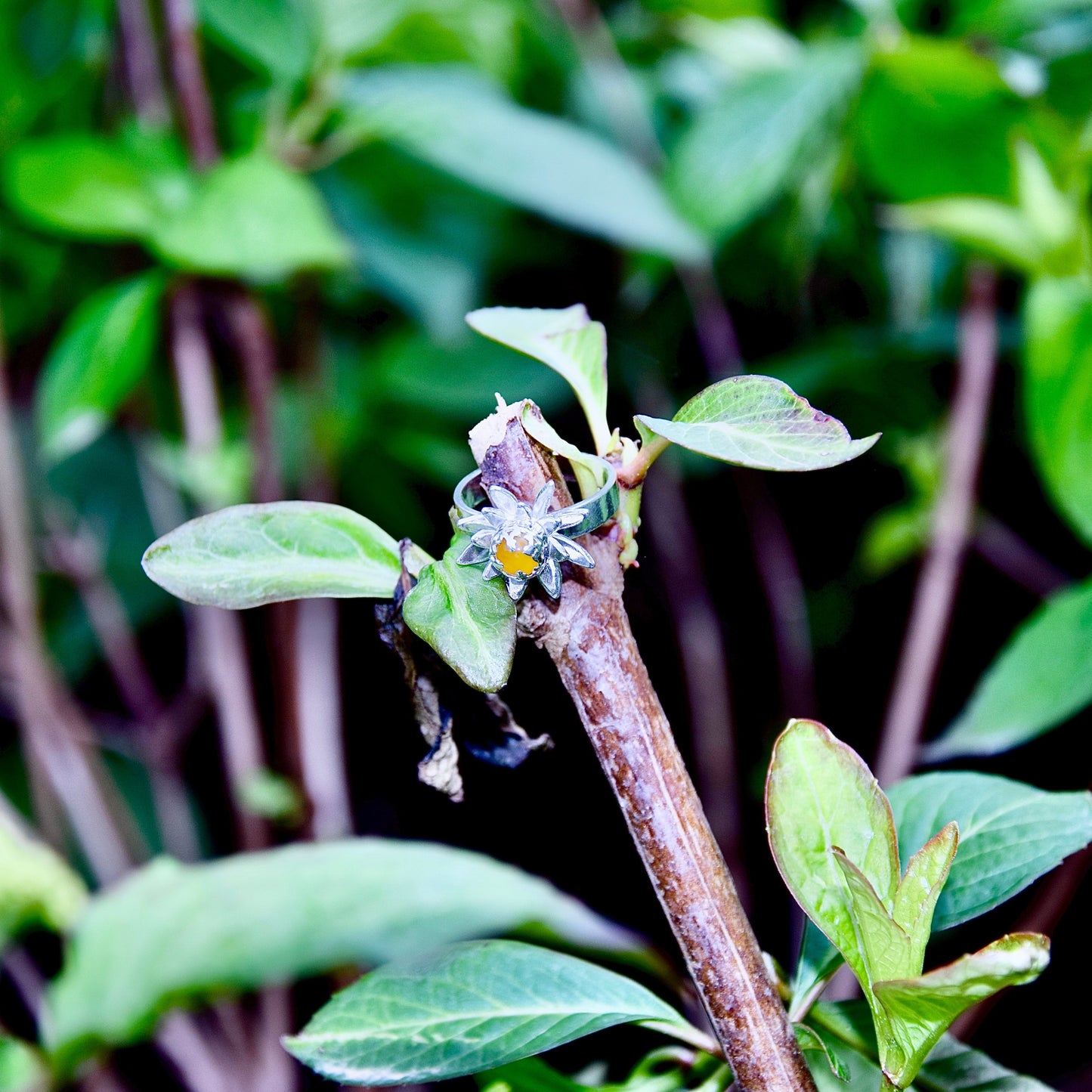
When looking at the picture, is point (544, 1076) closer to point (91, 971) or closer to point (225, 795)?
point (91, 971)

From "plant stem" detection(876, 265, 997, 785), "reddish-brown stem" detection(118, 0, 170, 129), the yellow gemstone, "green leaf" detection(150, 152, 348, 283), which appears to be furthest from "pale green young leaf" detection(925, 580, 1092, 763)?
"reddish-brown stem" detection(118, 0, 170, 129)

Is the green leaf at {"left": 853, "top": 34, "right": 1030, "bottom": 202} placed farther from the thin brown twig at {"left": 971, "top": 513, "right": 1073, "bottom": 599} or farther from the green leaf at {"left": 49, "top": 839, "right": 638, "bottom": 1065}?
the green leaf at {"left": 49, "top": 839, "right": 638, "bottom": 1065}

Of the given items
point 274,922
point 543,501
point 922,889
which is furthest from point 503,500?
point 274,922

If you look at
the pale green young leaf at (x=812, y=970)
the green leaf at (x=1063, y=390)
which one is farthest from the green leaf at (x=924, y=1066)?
the green leaf at (x=1063, y=390)

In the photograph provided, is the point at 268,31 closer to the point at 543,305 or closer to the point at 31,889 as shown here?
the point at 543,305

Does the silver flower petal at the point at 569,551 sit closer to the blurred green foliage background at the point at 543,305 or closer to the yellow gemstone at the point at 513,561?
the yellow gemstone at the point at 513,561

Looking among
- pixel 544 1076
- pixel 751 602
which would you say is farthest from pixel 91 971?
pixel 751 602
